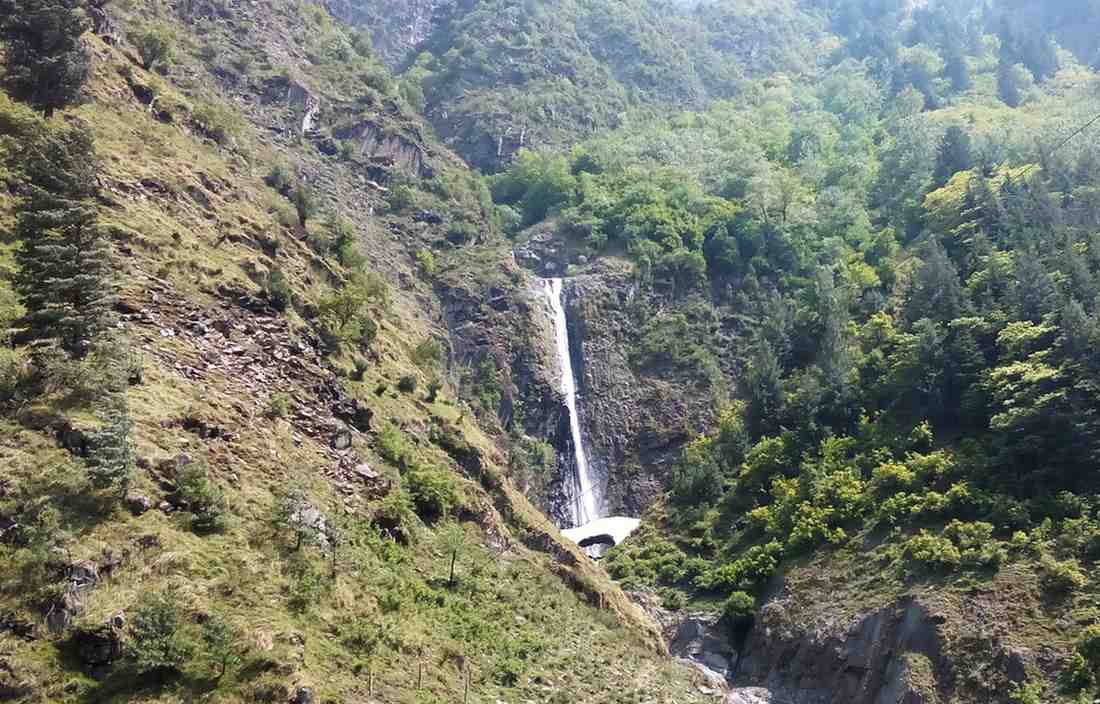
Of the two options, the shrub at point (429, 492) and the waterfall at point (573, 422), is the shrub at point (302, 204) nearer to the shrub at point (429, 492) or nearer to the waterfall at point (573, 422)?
the shrub at point (429, 492)

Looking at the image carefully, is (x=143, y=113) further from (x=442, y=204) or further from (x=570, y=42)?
(x=570, y=42)

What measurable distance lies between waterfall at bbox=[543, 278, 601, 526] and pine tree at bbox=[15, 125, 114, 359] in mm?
38603

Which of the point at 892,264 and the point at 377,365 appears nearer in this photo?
the point at 377,365

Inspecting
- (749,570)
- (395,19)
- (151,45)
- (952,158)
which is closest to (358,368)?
(749,570)

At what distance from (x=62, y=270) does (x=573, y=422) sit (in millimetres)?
42801

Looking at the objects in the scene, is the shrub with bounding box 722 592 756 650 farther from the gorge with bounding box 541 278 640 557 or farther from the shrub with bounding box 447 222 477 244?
the shrub with bounding box 447 222 477 244

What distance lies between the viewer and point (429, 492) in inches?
1447

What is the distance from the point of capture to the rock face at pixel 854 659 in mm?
34844

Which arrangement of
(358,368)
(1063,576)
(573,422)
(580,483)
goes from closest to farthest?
(1063,576) < (358,368) < (580,483) < (573,422)

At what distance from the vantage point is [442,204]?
76.9 m

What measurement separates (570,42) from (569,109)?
1996cm

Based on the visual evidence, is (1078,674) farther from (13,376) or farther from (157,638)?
(13,376)

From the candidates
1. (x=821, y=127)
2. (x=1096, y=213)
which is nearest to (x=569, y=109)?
(x=821, y=127)

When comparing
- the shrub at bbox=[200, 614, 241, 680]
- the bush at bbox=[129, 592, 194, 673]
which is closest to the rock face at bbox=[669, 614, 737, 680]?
the shrub at bbox=[200, 614, 241, 680]
